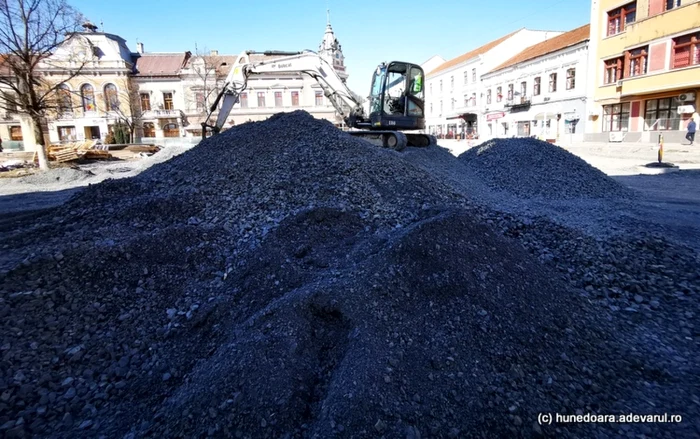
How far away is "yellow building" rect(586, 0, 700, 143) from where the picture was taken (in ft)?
69.2

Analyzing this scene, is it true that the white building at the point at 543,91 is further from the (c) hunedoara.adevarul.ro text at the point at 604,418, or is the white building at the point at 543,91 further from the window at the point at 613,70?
the (c) hunedoara.adevarul.ro text at the point at 604,418

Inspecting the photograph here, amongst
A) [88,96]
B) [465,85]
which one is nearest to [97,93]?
[88,96]

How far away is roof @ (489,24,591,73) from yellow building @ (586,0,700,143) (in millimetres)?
2314

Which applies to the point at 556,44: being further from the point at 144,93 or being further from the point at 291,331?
the point at 144,93

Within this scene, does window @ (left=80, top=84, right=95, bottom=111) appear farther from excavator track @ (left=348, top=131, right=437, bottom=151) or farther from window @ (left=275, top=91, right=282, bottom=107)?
excavator track @ (left=348, top=131, right=437, bottom=151)

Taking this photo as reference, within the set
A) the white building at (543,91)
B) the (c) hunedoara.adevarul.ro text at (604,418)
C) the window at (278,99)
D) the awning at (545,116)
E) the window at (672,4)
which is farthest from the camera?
the window at (278,99)

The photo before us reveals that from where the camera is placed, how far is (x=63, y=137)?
140 feet

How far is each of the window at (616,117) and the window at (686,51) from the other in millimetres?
3808

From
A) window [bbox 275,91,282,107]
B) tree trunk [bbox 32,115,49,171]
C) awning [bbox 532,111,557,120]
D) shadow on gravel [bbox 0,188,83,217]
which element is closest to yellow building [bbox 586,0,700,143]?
awning [bbox 532,111,557,120]

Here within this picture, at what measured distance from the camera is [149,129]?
44656 millimetres

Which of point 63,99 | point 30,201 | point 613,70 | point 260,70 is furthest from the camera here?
point 613,70

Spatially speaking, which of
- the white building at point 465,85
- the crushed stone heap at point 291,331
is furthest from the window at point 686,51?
the crushed stone heap at point 291,331

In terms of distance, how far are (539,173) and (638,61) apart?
72.6 feet

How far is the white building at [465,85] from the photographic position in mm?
41000
